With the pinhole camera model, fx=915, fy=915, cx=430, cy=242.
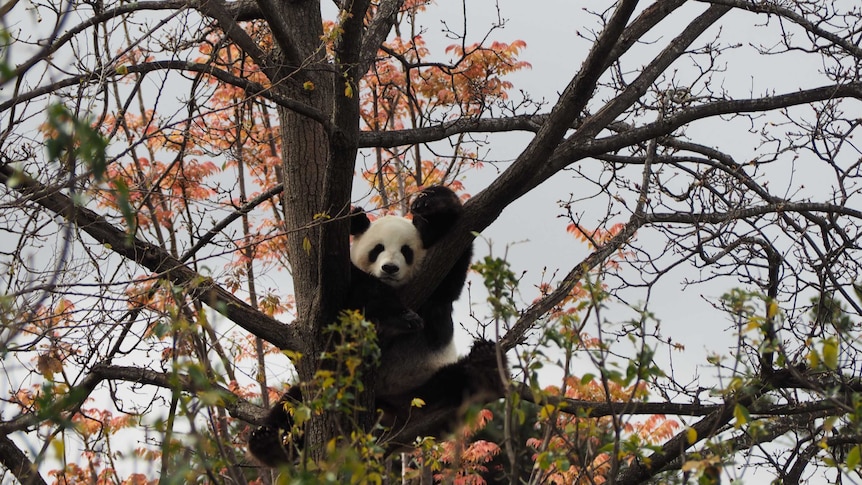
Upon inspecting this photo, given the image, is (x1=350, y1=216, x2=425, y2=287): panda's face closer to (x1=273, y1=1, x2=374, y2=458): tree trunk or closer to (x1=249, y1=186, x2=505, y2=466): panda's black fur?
(x1=249, y1=186, x2=505, y2=466): panda's black fur

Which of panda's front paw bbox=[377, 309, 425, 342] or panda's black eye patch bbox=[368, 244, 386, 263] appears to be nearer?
panda's front paw bbox=[377, 309, 425, 342]

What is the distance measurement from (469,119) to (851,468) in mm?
4344

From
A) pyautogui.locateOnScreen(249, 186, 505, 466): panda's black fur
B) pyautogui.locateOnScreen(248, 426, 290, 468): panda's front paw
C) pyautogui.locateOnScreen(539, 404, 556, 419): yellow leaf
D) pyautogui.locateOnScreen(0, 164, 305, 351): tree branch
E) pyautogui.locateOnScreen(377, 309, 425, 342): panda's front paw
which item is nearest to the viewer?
pyautogui.locateOnScreen(539, 404, 556, 419): yellow leaf

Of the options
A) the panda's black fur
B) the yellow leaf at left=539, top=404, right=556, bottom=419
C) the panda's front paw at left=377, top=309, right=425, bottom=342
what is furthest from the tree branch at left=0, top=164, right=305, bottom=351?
the yellow leaf at left=539, top=404, right=556, bottom=419

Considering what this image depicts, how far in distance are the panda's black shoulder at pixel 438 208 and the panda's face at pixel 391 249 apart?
0.23 meters

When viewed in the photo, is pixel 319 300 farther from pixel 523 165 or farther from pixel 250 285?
pixel 250 285

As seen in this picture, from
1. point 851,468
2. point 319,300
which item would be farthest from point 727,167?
point 851,468

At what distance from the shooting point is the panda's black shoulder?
5.69 meters

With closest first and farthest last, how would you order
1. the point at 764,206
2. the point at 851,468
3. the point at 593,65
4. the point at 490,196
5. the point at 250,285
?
1. the point at 851,468
2. the point at 593,65
3. the point at 490,196
4. the point at 764,206
5. the point at 250,285

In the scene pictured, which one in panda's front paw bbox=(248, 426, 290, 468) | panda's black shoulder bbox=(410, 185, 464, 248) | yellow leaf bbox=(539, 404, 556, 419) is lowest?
yellow leaf bbox=(539, 404, 556, 419)

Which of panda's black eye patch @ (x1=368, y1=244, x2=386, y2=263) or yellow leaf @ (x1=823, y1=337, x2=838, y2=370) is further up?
panda's black eye patch @ (x1=368, y1=244, x2=386, y2=263)

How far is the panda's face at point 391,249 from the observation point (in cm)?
574

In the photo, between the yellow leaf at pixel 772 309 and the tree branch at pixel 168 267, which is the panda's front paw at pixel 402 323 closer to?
the tree branch at pixel 168 267

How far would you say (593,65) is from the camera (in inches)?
188
